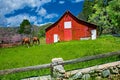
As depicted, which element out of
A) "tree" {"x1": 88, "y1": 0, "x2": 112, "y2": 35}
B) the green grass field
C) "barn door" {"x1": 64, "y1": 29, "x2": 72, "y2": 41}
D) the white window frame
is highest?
"tree" {"x1": 88, "y1": 0, "x2": 112, "y2": 35}

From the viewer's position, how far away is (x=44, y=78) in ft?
47.8

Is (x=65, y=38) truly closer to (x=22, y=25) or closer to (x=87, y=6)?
(x=87, y=6)

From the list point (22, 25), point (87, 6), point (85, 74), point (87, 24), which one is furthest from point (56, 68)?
point (22, 25)

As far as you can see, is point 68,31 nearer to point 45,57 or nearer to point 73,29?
point 73,29

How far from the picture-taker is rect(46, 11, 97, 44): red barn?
5531 centimetres

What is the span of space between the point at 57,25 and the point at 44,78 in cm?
4274

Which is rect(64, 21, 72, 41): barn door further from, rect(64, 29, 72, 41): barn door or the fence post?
the fence post

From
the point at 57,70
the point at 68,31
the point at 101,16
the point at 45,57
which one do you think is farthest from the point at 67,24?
the point at 57,70

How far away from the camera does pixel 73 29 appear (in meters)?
55.4

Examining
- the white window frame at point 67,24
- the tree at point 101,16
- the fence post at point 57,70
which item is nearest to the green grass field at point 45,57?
the fence post at point 57,70

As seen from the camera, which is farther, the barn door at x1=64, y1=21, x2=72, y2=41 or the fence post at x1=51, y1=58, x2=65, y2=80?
the barn door at x1=64, y1=21, x2=72, y2=41

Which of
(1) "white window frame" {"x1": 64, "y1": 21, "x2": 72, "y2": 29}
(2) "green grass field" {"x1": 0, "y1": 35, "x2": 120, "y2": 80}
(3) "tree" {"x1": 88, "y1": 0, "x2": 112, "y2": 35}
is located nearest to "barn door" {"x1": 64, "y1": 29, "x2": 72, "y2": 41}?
(1) "white window frame" {"x1": 64, "y1": 21, "x2": 72, "y2": 29}

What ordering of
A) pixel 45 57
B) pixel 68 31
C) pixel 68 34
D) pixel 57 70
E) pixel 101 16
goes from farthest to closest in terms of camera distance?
pixel 101 16 < pixel 68 31 < pixel 68 34 < pixel 45 57 < pixel 57 70

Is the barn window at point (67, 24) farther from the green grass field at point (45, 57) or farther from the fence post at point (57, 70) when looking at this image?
the fence post at point (57, 70)
